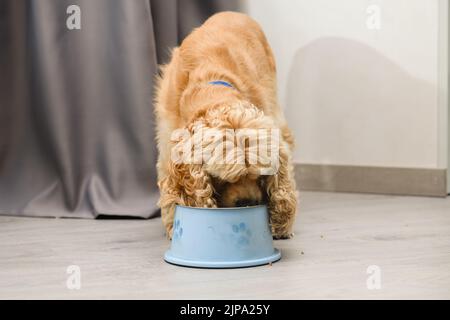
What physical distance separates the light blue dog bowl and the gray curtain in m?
1.04

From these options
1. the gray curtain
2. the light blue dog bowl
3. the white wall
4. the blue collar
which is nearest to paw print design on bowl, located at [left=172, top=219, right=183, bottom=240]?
the light blue dog bowl

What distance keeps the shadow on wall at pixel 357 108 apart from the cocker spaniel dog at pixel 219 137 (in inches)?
41.4

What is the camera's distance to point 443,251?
7.99ft

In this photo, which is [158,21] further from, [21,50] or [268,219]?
[268,219]

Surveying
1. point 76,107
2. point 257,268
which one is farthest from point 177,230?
point 76,107

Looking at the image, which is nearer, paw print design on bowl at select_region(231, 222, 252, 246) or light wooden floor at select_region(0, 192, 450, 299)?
light wooden floor at select_region(0, 192, 450, 299)

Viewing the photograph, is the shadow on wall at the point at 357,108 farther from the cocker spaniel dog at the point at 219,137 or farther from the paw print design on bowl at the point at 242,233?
the paw print design on bowl at the point at 242,233

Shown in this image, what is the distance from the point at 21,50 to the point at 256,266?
1799 millimetres

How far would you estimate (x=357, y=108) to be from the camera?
3963mm

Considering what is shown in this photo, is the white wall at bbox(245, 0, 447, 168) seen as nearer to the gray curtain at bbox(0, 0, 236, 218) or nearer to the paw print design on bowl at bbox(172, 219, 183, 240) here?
the gray curtain at bbox(0, 0, 236, 218)

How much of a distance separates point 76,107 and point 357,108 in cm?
156

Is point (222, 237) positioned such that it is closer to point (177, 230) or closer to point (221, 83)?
point (177, 230)

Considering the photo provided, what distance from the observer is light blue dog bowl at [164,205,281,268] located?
2195 mm

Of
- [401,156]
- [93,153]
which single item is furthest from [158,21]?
[401,156]
